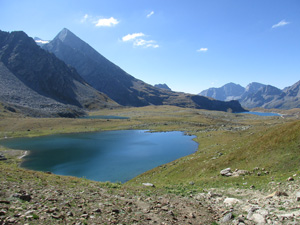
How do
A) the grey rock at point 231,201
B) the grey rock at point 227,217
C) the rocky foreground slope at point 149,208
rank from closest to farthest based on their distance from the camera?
the rocky foreground slope at point 149,208, the grey rock at point 227,217, the grey rock at point 231,201

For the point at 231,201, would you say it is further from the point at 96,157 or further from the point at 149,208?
the point at 96,157

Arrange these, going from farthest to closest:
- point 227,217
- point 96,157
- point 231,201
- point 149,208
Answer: point 96,157 → point 231,201 → point 149,208 → point 227,217

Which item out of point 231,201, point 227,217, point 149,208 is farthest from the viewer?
point 231,201

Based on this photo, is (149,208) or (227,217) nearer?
(227,217)

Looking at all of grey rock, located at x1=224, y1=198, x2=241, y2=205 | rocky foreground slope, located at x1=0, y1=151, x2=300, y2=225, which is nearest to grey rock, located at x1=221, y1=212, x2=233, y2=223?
rocky foreground slope, located at x1=0, y1=151, x2=300, y2=225

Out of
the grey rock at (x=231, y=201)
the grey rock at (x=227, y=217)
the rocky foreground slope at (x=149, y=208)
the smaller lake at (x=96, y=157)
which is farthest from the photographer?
the smaller lake at (x=96, y=157)

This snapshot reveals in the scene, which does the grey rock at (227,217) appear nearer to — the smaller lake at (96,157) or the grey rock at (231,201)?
the grey rock at (231,201)

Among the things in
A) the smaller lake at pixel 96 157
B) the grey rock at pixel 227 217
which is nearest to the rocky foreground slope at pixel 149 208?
the grey rock at pixel 227 217

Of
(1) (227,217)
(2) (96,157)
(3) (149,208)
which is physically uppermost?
(1) (227,217)

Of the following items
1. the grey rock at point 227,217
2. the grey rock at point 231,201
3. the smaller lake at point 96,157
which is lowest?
the smaller lake at point 96,157

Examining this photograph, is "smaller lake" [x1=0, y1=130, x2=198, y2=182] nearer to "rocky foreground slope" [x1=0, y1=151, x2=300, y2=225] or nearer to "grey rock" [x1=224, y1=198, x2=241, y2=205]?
"rocky foreground slope" [x1=0, y1=151, x2=300, y2=225]

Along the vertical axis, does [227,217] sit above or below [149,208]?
above

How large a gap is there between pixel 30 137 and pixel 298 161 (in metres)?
121

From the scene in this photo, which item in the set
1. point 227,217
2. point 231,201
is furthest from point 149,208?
point 231,201
